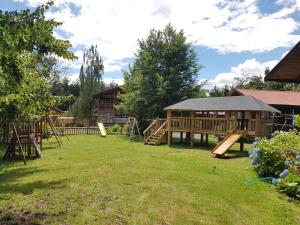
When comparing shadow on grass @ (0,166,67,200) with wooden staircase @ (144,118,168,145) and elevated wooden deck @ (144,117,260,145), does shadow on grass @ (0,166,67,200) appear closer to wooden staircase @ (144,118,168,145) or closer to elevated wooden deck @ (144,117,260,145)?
elevated wooden deck @ (144,117,260,145)

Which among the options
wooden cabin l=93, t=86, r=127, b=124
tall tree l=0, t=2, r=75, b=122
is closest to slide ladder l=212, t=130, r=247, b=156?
tall tree l=0, t=2, r=75, b=122

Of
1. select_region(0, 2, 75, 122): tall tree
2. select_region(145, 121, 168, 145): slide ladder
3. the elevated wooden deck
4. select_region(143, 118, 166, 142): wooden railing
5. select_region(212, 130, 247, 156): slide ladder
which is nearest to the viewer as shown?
select_region(0, 2, 75, 122): tall tree

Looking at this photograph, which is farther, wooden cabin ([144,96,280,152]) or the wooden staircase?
the wooden staircase

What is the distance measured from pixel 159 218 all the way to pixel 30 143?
11002mm

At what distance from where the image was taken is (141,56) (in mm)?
30984

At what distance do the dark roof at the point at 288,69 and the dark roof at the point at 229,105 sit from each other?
33.5 feet

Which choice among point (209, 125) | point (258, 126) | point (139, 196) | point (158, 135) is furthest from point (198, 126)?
point (139, 196)

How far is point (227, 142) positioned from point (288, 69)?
34.8 ft

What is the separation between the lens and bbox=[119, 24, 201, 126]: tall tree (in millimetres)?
29188

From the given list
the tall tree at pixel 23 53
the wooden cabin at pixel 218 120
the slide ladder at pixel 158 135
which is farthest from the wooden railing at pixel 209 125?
the tall tree at pixel 23 53

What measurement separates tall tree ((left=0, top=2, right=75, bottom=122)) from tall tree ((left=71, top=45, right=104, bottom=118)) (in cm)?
3622

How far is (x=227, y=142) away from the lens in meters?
17.1

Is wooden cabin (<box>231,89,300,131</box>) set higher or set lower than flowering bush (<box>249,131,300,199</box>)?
higher

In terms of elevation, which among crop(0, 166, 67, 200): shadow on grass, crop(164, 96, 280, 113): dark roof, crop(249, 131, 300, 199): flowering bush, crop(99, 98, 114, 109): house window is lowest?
crop(0, 166, 67, 200): shadow on grass
